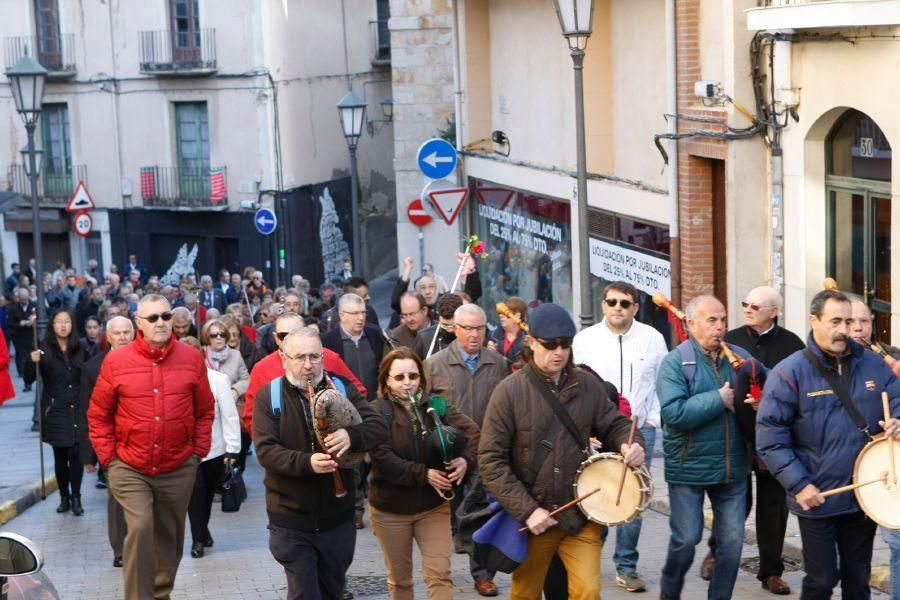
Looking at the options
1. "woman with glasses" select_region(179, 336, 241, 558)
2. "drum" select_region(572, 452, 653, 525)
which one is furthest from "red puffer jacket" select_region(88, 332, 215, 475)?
"drum" select_region(572, 452, 653, 525)

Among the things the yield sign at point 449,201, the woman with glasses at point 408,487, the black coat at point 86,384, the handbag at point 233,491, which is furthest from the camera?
the yield sign at point 449,201

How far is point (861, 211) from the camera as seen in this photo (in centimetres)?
1295

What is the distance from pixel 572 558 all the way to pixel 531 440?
620mm

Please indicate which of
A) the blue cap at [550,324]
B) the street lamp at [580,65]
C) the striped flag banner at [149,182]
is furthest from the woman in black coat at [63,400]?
the striped flag banner at [149,182]

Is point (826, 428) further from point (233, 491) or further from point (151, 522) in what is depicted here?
point (233, 491)

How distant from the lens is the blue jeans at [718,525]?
26.8 feet

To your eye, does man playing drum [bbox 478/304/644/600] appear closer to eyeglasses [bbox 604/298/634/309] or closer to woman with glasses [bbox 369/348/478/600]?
woman with glasses [bbox 369/348/478/600]

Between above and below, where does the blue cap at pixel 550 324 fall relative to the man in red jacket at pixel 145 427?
above

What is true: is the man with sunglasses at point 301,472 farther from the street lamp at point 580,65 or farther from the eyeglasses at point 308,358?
the street lamp at point 580,65

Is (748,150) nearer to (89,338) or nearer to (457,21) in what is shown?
(89,338)

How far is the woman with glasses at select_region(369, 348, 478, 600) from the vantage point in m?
7.91

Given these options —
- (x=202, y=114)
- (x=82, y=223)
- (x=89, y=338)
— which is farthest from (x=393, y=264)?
(x=89, y=338)

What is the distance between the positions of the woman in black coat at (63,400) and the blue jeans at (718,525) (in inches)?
253

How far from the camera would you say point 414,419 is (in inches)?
314
